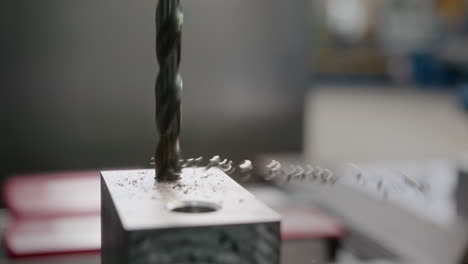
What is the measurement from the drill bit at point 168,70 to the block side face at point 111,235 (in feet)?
0.09

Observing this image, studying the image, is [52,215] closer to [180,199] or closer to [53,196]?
[53,196]

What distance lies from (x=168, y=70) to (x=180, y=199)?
4 cm

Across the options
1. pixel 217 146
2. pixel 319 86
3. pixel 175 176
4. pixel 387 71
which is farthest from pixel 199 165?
pixel 387 71

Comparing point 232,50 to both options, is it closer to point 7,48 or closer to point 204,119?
point 204,119

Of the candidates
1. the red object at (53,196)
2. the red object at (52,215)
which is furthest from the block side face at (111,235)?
the red object at (53,196)

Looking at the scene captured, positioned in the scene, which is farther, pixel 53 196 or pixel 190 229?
pixel 53 196

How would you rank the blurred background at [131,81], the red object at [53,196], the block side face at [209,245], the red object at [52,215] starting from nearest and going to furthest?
1. the block side face at [209,245]
2. the red object at [52,215]
3. the red object at [53,196]
4. the blurred background at [131,81]

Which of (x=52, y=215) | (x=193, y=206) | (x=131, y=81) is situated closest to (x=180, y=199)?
(x=193, y=206)

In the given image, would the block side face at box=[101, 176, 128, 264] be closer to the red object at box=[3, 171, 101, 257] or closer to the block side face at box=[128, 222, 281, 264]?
the block side face at box=[128, 222, 281, 264]

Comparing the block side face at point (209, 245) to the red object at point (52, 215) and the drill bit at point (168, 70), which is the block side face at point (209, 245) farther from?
the red object at point (52, 215)

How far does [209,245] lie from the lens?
18 cm

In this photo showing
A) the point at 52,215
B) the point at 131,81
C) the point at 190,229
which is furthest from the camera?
the point at 131,81

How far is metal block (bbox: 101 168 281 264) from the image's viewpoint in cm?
17

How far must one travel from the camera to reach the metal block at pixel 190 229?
17 cm
